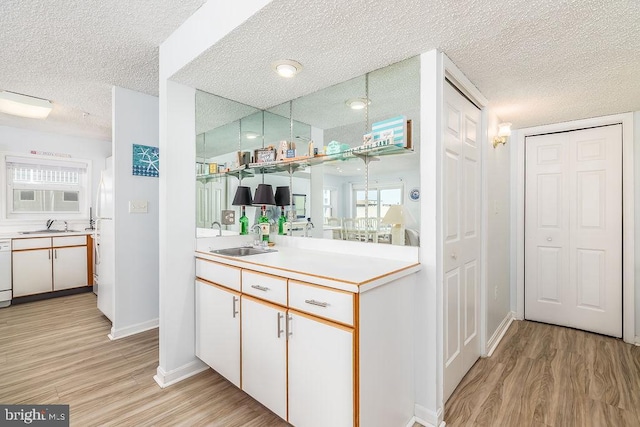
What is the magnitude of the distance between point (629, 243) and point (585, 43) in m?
2.16

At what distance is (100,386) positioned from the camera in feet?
6.70

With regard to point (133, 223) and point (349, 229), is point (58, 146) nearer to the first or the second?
point (133, 223)

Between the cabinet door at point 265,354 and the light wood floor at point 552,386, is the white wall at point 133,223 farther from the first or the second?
the light wood floor at point 552,386

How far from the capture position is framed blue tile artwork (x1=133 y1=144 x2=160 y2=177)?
2.89 m

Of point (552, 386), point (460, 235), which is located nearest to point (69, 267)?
point (460, 235)

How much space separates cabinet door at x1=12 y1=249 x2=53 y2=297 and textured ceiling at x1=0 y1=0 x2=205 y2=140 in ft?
6.40

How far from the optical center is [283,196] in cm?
260

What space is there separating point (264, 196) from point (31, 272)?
11.3ft

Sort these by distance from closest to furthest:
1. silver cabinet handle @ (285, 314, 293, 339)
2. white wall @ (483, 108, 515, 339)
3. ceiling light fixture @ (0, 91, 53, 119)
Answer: silver cabinet handle @ (285, 314, 293, 339), white wall @ (483, 108, 515, 339), ceiling light fixture @ (0, 91, 53, 119)

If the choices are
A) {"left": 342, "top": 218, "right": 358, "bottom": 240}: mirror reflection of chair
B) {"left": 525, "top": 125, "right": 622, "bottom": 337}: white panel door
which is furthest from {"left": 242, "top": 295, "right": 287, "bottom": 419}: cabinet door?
{"left": 525, "top": 125, "right": 622, "bottom": 337}: white panel door

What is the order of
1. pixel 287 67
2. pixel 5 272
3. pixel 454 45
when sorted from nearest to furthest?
pixel 454 45, pixel 287 67, pixel 5 272

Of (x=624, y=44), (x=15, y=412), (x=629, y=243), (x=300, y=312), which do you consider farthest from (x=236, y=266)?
(x=629, y=243)

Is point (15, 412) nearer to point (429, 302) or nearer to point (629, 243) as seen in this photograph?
point (429, 302)

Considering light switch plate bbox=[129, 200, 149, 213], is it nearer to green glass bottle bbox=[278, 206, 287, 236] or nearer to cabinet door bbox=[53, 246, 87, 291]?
green glass bottle bbox=[278, 206, 287, 236]
